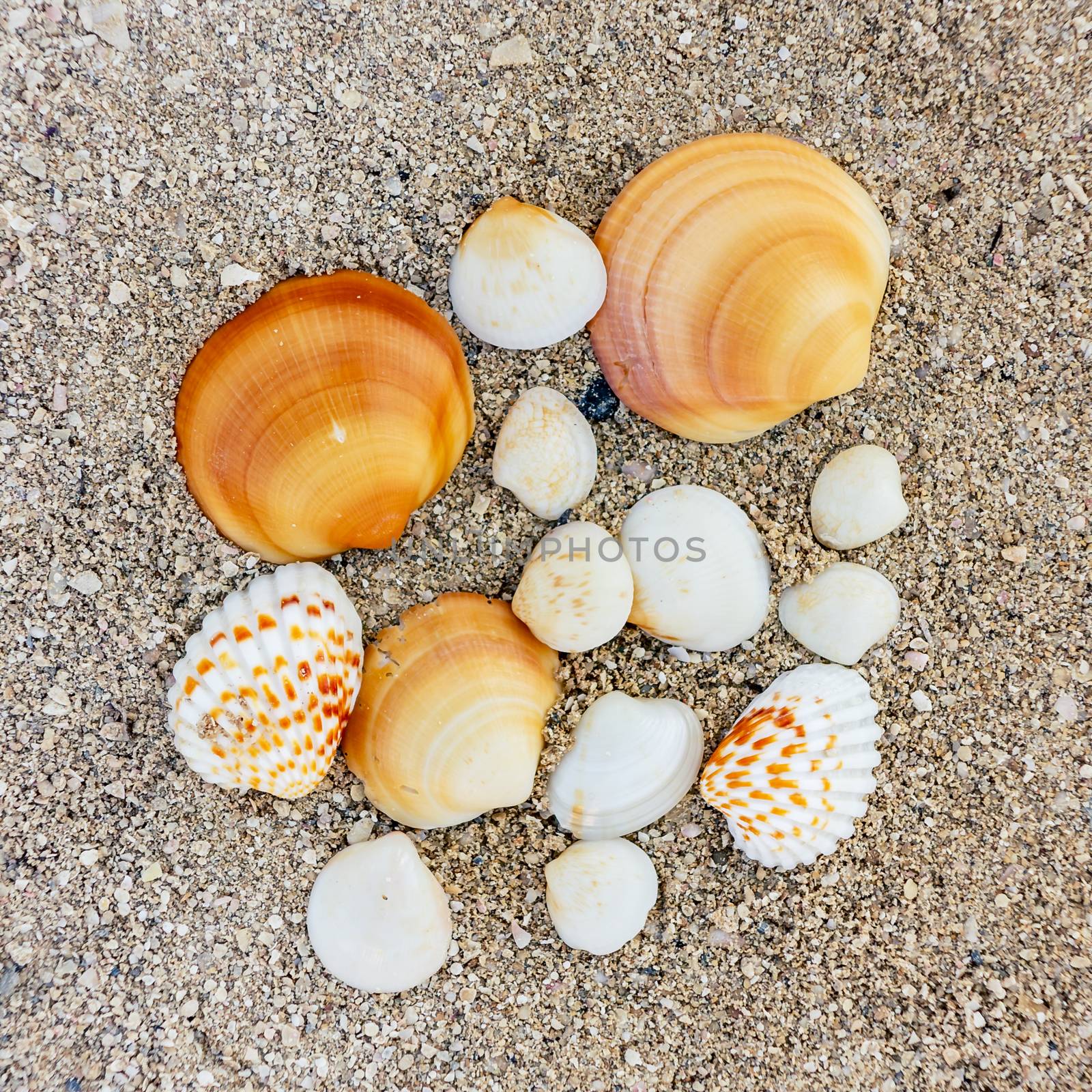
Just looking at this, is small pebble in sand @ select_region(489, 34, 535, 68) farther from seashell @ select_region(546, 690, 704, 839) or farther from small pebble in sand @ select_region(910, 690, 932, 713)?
small pebble in sand @ select_region(910, 690, 932, 713)

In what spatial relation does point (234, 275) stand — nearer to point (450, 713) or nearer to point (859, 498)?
point (450, 713)

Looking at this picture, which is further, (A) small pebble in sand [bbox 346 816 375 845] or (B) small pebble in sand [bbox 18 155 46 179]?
(A) small pebble in sand [bbox 346 816 375 845]

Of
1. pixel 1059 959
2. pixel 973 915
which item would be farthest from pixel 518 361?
pixel 1059 959

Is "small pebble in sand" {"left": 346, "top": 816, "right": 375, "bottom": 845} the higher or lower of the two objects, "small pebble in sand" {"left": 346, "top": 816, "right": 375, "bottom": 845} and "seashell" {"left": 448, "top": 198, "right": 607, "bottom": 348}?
the lower

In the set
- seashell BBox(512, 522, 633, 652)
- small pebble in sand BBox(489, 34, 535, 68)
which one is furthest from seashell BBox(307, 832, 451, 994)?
small pebble in sand BBox(489, 34, 535, 68)

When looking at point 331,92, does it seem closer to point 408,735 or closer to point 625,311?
point 625,311

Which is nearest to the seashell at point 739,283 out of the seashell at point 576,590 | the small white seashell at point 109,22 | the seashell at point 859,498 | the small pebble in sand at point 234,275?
the seashell at point 859,498
